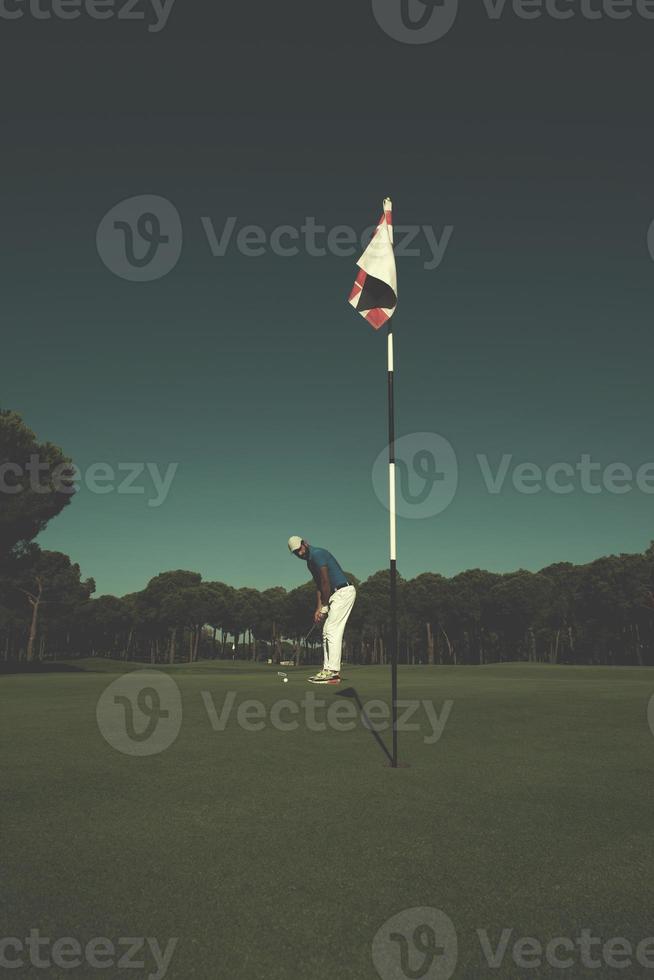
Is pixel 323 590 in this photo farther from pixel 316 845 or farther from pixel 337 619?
pixel 316 845

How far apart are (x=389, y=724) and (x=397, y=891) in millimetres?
5631

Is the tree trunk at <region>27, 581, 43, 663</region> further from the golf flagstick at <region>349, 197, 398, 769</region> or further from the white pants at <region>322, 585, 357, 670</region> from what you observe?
the golf flagstick at <region>349, 197, 398, 769</region>

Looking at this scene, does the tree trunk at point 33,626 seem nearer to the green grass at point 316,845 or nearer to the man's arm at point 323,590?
the man's arm at point 323,590

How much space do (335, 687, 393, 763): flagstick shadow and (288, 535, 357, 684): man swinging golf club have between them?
85 cm

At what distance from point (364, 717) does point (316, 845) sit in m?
5.56

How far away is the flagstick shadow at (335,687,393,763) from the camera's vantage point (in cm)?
729

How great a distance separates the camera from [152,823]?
472 cm

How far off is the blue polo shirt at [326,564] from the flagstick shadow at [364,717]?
2.05 meters

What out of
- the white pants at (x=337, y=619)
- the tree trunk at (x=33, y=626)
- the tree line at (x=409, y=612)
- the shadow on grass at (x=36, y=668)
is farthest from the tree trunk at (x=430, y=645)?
the white pants at (x=337, y=619)

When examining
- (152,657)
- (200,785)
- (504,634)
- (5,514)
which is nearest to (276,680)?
(200,785)

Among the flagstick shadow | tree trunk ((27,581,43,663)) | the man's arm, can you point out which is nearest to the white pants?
the man's arm

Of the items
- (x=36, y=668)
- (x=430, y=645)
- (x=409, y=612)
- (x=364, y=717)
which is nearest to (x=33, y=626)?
(x=36, y=668)

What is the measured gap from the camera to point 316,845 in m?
4.25

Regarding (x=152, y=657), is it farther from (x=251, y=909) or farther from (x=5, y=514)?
(x=251, y=909)
